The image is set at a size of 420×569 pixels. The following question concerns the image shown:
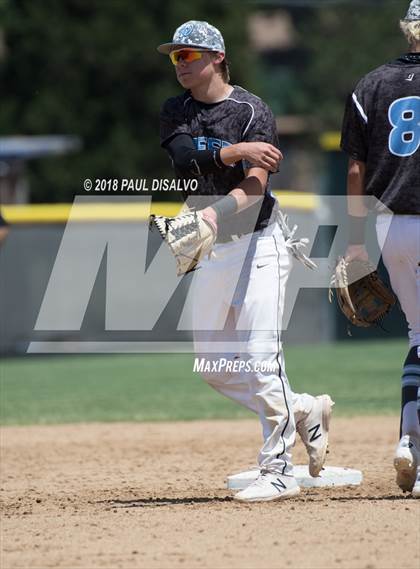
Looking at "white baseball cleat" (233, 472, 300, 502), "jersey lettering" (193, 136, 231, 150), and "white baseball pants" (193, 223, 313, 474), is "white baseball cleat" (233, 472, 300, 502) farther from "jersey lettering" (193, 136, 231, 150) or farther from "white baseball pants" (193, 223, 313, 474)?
"jersey lettering" (193, 136, 231, 150)

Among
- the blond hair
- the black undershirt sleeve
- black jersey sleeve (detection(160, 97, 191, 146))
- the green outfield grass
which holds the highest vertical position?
the blond hair

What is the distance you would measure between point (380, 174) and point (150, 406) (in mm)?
6446

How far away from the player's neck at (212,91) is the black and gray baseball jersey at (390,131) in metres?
0.66

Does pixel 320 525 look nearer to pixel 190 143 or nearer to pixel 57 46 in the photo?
pixel 190 143

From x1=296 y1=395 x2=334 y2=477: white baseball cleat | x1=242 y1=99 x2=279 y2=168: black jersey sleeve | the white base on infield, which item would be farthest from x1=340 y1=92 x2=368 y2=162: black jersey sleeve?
the white base on infield

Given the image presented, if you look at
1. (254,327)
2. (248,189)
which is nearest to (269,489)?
(254,327)

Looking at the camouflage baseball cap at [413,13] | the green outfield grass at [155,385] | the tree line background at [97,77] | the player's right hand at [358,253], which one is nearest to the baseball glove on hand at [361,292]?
the player's right hand at [358,253]

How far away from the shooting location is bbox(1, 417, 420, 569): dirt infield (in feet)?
15.2

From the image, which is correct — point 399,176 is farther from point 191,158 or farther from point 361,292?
point 191,158

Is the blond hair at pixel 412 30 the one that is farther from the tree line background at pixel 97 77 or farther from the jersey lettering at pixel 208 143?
the tree line background at pixel 97 77

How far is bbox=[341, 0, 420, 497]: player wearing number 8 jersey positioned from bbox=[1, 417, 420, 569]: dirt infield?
476 mm

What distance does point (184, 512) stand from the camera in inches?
220

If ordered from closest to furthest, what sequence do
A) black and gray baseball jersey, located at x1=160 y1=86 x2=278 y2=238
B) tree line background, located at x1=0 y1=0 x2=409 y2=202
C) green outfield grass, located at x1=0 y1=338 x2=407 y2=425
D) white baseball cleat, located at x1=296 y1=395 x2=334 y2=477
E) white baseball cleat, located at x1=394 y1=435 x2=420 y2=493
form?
1. white baseball cleat, located at x1=394 y1=435 x2=420 y2=493
2. black and gray baseball jersey, located at x1=160 y1=86 x2=278 y2=238
3. white baseball cleat, located at x1=296 y1=395 x2=334 y2=477
4. green outfield grass, located at x1=0 y1=338 x2=407 y2=425
5. tree line background, located at x1=0 y1=0 x2=409 y2=202

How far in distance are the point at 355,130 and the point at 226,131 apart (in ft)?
2.15
